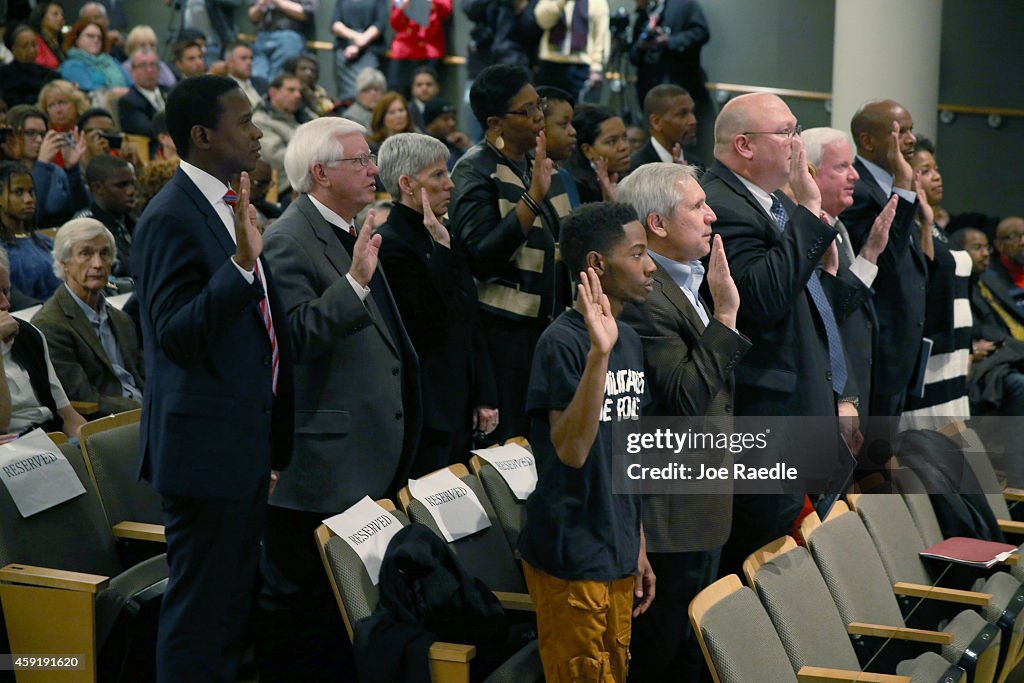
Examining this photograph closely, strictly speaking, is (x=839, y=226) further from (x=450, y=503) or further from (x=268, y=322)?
(x=268, y=322)

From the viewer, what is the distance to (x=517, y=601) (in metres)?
3.01

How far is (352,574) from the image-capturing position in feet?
9.10

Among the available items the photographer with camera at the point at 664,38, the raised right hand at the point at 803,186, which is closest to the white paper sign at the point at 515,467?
the raised right hand at the point at 803,186

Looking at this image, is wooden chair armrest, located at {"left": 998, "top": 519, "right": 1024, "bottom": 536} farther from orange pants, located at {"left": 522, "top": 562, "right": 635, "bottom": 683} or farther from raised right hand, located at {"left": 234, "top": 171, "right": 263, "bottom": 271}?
raised right hand, located at {"left": 234, "top": 171, "right": 263, "bottom": 271}

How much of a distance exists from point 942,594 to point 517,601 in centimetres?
119

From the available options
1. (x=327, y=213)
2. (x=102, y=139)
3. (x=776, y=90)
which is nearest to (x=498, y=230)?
(x=327, y=213)

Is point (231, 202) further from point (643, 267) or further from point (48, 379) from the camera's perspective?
point (48, 379)

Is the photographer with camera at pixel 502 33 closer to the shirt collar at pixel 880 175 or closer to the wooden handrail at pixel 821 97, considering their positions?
the wooden handrail at pixel 821 97

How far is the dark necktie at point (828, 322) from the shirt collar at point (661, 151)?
1679mm

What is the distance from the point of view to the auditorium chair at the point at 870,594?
→ 3.04 metres

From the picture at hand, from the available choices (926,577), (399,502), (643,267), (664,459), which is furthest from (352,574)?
(926,577)

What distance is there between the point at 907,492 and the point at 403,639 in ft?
6.39

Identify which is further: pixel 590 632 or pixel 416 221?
pixel 416 221

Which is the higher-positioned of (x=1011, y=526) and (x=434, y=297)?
(x=434, y=297)
